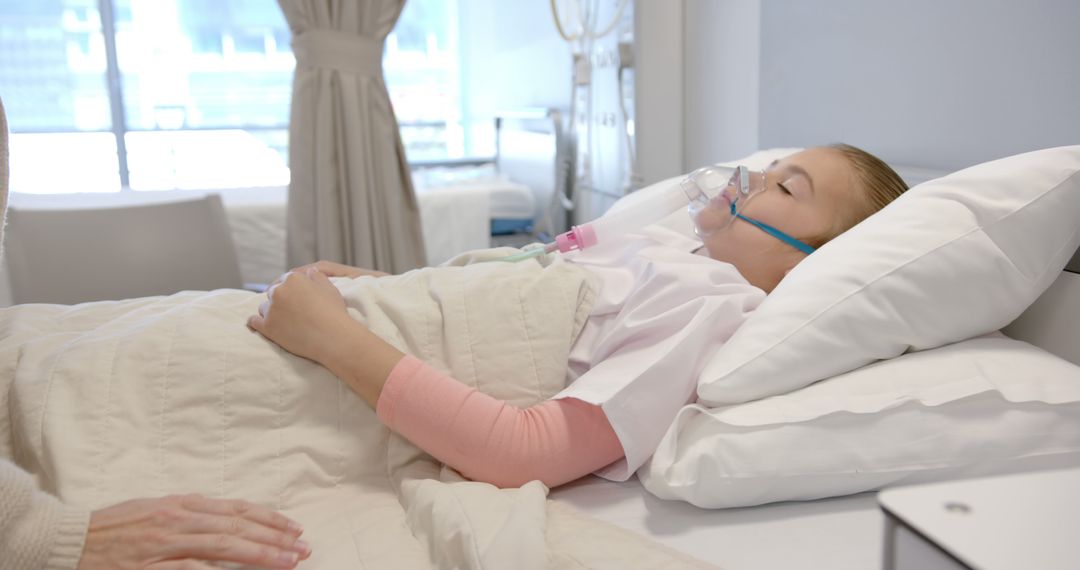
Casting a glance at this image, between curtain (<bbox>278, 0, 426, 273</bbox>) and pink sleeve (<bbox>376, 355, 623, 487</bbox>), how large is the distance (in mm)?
1454

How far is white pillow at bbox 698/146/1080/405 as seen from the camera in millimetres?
1040

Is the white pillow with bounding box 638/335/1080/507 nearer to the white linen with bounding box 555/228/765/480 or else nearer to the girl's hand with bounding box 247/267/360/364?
the white linen with bounding box 555/228/765/480

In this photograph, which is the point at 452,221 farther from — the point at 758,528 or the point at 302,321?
the point at 758,528

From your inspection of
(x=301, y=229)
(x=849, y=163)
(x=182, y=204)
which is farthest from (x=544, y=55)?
(x=849, y=163)

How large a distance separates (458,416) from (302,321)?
0.82 feet

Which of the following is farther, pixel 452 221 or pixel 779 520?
pixel 452 221

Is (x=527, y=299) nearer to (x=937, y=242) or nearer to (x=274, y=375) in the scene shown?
(x=274, y=375)

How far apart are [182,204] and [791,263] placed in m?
1.60

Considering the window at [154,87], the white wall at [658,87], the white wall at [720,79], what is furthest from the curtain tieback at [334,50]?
the window at [154,87]

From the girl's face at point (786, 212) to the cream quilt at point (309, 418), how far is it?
11.1 inches

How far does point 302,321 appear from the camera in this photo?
111 centimetres

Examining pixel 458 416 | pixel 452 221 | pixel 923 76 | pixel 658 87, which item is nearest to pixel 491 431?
pixel 458 416

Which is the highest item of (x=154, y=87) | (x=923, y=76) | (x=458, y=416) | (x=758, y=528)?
(x=154, y=87)

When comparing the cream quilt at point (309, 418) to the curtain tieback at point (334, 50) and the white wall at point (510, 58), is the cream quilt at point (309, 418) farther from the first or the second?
the white wall at point (510, 58)
